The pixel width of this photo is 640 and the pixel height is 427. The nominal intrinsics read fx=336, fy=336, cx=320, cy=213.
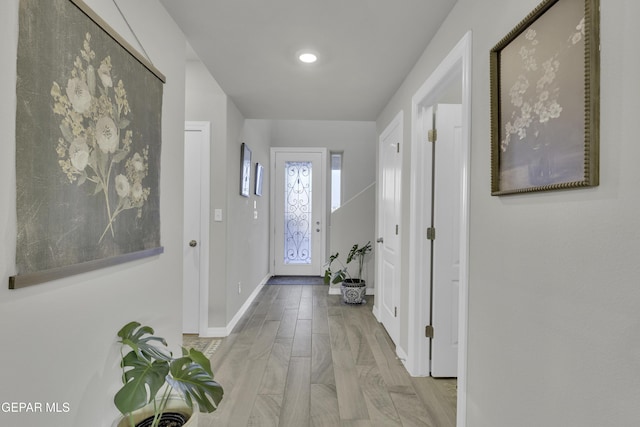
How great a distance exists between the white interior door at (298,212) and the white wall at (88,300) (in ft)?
12.7

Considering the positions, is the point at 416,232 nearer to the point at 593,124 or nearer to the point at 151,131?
the point at 593,124

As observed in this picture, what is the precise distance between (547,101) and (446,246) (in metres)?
1.53

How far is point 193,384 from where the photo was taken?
4.05 ft

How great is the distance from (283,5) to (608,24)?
1.50 metres

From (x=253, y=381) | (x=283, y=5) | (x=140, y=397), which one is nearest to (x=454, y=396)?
(x=253, y=381)

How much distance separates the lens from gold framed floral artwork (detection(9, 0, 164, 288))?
0.95 metres

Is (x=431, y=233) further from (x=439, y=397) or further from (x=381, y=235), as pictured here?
(x=381, y=235)

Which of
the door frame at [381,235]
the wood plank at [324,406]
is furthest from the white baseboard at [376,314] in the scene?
the wood plank at [324,406]

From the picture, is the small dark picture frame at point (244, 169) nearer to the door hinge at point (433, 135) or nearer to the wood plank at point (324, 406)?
the door hinge at point (433, 135)

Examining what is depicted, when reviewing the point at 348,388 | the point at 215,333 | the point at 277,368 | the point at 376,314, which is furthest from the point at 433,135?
the point at 215,333

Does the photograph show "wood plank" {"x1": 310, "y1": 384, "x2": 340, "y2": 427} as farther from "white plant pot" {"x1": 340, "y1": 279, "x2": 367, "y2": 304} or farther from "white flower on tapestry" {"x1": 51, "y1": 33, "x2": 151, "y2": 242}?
"white plant pot" {"x1": 340, "y1": 279, "x2": 367, "y2": 304}

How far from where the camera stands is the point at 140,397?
1122 mm

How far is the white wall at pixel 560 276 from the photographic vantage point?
80cm

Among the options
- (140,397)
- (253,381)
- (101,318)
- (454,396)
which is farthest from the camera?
(253,381)
